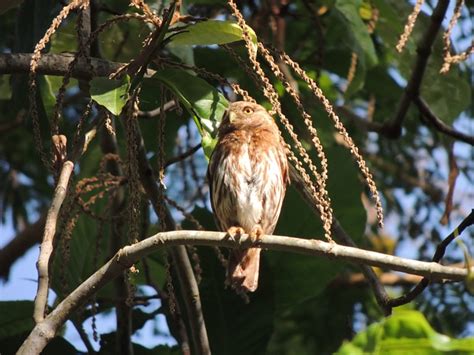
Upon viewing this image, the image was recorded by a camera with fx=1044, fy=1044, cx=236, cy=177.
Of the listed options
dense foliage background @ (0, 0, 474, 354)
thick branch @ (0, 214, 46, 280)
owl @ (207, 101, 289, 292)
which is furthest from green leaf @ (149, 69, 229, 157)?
thick branch @ (0, 214, 46, 280)

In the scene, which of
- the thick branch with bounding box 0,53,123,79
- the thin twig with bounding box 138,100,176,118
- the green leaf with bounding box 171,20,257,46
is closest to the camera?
the green leaf with bounding box 171,20,257,46

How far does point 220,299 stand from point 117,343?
1.96ft

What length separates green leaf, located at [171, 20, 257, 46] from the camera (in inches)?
131

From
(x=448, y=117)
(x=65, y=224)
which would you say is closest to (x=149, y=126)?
(x=448, y=117)

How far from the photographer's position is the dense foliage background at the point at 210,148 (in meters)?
3.95

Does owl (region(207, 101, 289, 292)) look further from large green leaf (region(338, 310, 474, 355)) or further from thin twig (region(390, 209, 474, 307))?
large green leaf (region(338, 310, 474, 355))

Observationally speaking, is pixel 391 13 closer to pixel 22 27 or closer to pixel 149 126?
pixel 149 126

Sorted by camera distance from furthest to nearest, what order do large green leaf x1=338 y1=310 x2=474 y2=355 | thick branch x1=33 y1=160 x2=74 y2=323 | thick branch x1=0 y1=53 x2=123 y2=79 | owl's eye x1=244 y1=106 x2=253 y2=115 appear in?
owl's eye x1=244 y1=106 x2=253 y2=115 → thick branch x1=0 y1=53 x2=123 y2=79 → thick branch x1=33 y1=160 x2=74 y2=323 → large green leaf x1=338 y1=310 x2=474 y2=355

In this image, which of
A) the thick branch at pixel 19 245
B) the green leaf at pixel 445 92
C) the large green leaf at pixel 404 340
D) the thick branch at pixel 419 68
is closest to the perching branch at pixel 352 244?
the thick branch at pixel 419 68

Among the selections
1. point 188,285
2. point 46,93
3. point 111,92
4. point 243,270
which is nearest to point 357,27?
point 243,270

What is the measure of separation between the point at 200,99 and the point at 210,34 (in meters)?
0.24

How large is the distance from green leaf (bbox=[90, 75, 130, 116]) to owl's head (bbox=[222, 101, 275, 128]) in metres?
1.31

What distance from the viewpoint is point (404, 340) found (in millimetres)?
2070

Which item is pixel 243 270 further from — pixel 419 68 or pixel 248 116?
pixel 419 68
